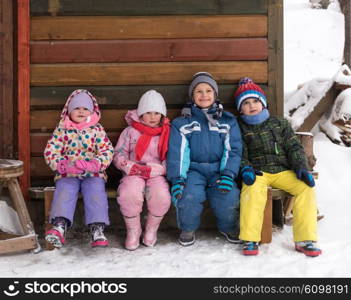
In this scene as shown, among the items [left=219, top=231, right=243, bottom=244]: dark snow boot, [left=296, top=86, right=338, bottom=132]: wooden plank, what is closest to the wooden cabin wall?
[left=219, top=231, right=243, bottom=244]: dark snow boot

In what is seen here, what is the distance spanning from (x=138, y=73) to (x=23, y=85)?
1072 millimetres

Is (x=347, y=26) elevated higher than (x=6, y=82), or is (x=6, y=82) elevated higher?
(x=347, y=26)

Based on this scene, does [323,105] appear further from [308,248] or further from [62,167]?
[62,167]

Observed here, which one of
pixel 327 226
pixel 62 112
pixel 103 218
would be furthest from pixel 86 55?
pixel 327 226

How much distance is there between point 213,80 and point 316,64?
1110cm

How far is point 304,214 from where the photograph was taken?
357 cm

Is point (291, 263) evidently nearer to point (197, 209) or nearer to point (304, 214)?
point (304, 214)

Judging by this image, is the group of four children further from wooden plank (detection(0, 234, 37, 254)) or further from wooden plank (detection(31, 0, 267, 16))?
wooden plank (detection(31, 0, 267, 16))

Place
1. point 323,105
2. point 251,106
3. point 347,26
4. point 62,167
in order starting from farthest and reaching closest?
point 347,26 → point 323,105 → point 251,106 → point 62,167

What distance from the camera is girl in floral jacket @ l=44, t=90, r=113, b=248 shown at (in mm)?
3572

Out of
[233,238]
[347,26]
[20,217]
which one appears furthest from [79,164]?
[347,26]

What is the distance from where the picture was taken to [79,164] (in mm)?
3691

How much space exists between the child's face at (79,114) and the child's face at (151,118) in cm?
51

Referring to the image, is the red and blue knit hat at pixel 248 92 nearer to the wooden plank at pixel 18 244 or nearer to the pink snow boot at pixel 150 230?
the pink snow boot at pixel 150 230
